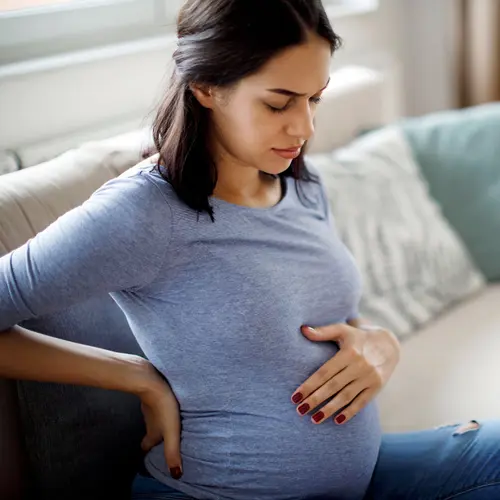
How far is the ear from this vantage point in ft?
3.84

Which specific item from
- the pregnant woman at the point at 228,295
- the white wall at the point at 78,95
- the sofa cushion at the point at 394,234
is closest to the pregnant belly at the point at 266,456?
the pregnant woman at the point at 228,295

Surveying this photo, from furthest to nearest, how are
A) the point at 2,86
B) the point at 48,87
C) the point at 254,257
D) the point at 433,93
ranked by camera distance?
the point at 433,93 → the point at 48,87 → the point at 2,86 → the point at 254,257

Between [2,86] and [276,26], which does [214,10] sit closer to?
[276,26]

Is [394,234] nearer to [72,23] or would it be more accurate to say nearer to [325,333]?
[325,333]

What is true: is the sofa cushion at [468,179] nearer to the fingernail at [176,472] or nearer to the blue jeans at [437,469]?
the blue jeans at [437,469]

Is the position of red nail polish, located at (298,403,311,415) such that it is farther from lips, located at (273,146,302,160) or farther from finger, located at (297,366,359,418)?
lips, located at (273,146,302,160)

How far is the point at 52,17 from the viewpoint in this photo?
A: 1.86 metres

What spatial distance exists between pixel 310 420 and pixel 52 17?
3.69 feet

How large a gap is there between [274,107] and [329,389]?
42cm

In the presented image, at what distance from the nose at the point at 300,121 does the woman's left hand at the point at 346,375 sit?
290 mm

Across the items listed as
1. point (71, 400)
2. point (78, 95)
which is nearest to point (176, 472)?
point (71, 400)

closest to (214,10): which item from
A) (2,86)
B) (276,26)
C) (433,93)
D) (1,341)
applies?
(276,26)

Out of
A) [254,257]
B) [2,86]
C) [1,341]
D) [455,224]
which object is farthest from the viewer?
[455,224]

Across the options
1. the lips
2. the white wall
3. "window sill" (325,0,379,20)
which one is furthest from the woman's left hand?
"window sill" (325,0,379,20)
